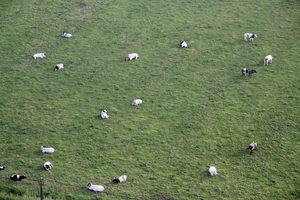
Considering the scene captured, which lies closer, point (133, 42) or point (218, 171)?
point (218, 171)

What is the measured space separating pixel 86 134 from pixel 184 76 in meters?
8.13

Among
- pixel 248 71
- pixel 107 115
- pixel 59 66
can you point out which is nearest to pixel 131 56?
pixel 59 66

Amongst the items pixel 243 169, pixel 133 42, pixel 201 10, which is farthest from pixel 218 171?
pixel 201 10

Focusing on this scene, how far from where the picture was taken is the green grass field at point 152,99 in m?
30.5

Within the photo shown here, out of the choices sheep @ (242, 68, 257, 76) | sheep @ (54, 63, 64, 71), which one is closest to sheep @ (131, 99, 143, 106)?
sheep @ (54, 63, 64, 71)

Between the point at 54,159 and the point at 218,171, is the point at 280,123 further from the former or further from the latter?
the point at 54,159

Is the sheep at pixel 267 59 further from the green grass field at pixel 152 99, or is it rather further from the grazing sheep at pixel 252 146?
the grazing sheep at pixel 252 146

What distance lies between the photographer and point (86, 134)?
3378 cm

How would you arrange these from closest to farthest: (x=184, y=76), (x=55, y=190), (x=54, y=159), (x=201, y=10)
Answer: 1. (x=55, y=190)
2. (x=54, y=159)
3. (x=184, y=76)
4. (x=201, y=10)

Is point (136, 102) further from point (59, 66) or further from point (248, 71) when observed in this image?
point (248, 71)

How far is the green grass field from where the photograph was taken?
100 feet

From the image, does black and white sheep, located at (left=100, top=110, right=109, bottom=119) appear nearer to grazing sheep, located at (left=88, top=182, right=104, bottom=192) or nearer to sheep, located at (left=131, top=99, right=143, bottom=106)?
sheep, located at (left=131, top=99, right=143, bottom=106)

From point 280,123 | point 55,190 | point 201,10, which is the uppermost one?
point 201,10

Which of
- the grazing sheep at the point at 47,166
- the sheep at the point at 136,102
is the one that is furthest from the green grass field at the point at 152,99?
the sheep at the point at 136,102
